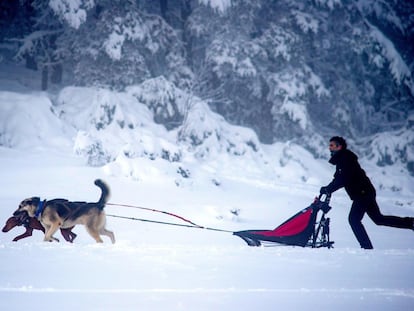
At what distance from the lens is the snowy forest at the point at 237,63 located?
16.8 meters

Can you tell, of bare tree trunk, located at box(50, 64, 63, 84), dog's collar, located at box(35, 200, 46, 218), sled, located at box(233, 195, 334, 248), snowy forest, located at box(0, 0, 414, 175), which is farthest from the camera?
bare tree trunk, located at box(50, 64, 63, 84)

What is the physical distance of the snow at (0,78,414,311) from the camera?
411 cm

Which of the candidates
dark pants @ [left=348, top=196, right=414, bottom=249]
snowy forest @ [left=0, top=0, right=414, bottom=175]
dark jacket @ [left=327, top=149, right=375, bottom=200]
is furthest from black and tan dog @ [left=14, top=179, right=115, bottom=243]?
snowy forest @ [left=0, top=0, right=414, bottom=175]

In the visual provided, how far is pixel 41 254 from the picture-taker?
5484 millimetres

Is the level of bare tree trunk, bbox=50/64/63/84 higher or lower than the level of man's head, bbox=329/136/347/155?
higher

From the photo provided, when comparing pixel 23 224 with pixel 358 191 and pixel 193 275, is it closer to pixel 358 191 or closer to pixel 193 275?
pixel 193 275

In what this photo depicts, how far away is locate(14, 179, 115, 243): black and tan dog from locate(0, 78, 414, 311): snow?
42cm

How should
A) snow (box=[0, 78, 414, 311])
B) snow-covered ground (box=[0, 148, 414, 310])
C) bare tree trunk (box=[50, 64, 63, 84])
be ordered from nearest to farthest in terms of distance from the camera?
1. snow-covered ground (box=[0, 148, 414, 310])
2. snow (box=[0, 78, 414, 311])
3. bare tree trunk (box=[50, 64, 63, 84])

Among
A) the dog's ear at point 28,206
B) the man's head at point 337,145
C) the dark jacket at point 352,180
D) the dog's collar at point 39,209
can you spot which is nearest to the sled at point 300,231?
the dark jacket at point 352,180

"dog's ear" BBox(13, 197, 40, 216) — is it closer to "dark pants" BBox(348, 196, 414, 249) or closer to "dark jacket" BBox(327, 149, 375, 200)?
"dark jacket" BBox(327, 149, 375, 200)

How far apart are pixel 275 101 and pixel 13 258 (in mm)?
16407

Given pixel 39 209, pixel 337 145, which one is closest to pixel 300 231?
pixel 337 145

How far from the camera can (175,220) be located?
10625 millimetres

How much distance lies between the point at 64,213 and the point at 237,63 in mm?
13725
